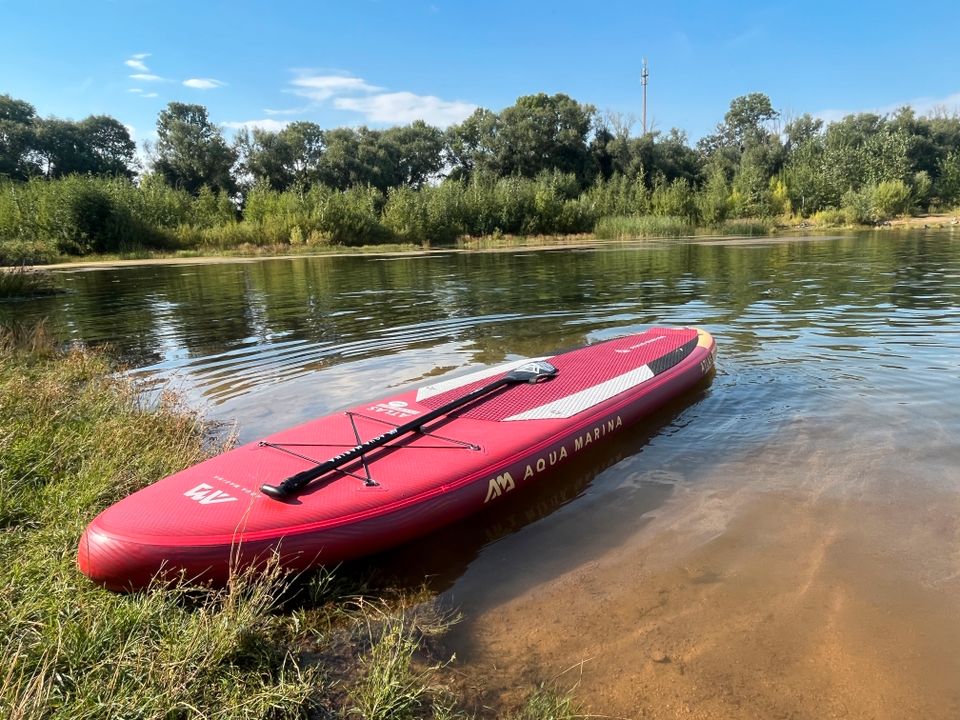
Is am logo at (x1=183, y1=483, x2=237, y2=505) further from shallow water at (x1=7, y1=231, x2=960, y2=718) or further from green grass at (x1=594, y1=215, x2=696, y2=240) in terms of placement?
green grass at (x1=594, y1=215, x2=696, y2=240)

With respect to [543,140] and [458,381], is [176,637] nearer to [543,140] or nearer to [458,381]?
[458,381]

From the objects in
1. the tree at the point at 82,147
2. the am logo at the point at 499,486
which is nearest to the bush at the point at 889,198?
the am logo at the point at 499,486

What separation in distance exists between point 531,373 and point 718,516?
1.65 meters

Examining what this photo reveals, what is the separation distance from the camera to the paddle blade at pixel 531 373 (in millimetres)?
4336

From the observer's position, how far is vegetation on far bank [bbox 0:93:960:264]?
28.3 meters

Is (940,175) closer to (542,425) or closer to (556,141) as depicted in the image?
(556,141)

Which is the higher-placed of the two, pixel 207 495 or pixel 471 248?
pixel 471 248

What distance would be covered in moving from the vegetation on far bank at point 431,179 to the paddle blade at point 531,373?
72.7 ft

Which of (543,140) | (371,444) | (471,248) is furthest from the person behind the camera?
(543,140)

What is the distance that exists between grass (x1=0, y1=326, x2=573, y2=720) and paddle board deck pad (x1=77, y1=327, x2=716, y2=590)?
135 mm

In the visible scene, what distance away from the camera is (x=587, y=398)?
415 cm

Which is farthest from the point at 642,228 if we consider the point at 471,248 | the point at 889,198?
the point at 889,198

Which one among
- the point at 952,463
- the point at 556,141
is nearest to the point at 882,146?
the point at 556,141

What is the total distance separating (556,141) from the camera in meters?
46.7
